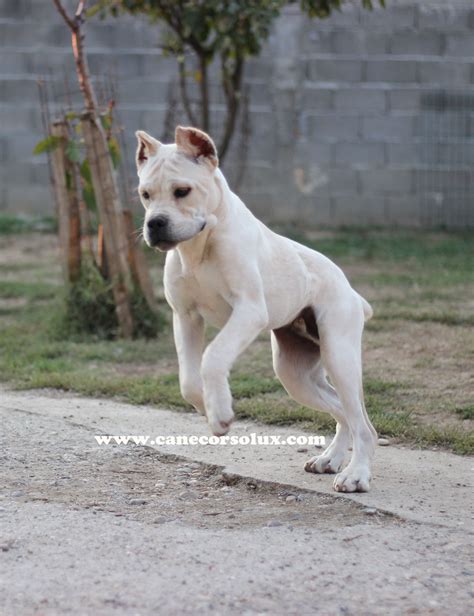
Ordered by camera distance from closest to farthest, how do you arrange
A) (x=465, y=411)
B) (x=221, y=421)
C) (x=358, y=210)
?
(x=221, y=421)
(x=465, y=411)
(x=358, y=210)

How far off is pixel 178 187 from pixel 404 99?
973 cm

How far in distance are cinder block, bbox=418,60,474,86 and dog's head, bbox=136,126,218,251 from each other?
31.8ft

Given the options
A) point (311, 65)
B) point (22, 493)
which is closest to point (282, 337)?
point (22, 493)

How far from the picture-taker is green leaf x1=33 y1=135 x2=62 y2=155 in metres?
8.08

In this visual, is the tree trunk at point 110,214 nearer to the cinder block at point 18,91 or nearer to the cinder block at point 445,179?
the cinder block at point 18,91

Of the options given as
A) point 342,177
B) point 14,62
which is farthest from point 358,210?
point 14,62

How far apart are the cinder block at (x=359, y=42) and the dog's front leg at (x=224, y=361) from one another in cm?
967

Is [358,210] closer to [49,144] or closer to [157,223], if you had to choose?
[49,144]

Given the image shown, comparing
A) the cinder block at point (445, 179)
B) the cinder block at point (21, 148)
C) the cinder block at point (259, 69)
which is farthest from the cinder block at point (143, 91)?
the cinder block at point (445, 179)

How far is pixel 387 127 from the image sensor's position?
1354 cm

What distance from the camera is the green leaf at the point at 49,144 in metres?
8.08

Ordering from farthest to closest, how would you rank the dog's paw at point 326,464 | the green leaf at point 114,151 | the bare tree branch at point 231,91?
the bare tree branch at point 231,91, the green leaf at point 114,151, the dog's paw at point 326,464

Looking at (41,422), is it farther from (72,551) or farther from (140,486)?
(72,551)

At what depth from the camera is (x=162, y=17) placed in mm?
10859
